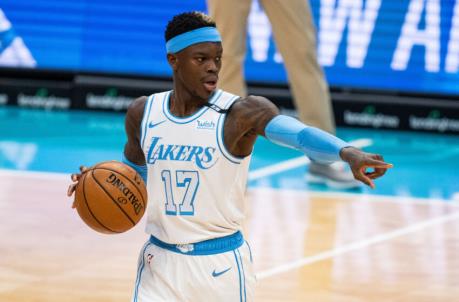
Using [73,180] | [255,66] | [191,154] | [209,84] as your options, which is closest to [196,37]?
[209,84]

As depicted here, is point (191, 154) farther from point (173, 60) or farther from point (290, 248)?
point (290, 248)

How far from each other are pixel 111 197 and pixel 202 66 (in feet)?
1.98

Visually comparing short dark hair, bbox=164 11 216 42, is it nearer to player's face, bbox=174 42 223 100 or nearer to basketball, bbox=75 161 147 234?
player's face, bbox=174 42 223 100

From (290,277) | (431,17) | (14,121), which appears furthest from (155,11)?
(290,277)

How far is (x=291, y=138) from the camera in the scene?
3807 mm

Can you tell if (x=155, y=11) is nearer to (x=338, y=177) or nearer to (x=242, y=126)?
(x=338, y=177)

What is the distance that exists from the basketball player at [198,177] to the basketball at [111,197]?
70 mm

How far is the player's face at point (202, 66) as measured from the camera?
407cm

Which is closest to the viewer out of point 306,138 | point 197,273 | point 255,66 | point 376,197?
point 306,138

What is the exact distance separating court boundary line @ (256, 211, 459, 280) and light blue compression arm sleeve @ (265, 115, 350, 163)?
86.7 inches

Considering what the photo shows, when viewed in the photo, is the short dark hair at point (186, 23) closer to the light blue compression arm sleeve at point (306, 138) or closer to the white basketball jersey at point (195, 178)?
→ the white basketball jersey at point (195, 178)

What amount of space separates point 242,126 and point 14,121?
7242 mm

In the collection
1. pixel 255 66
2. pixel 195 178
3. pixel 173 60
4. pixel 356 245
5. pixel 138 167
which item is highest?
pixel 173 60

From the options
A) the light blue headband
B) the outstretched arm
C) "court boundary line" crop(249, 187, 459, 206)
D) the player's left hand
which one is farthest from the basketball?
"court boundary line" crop(249, 187, 459, 206)
